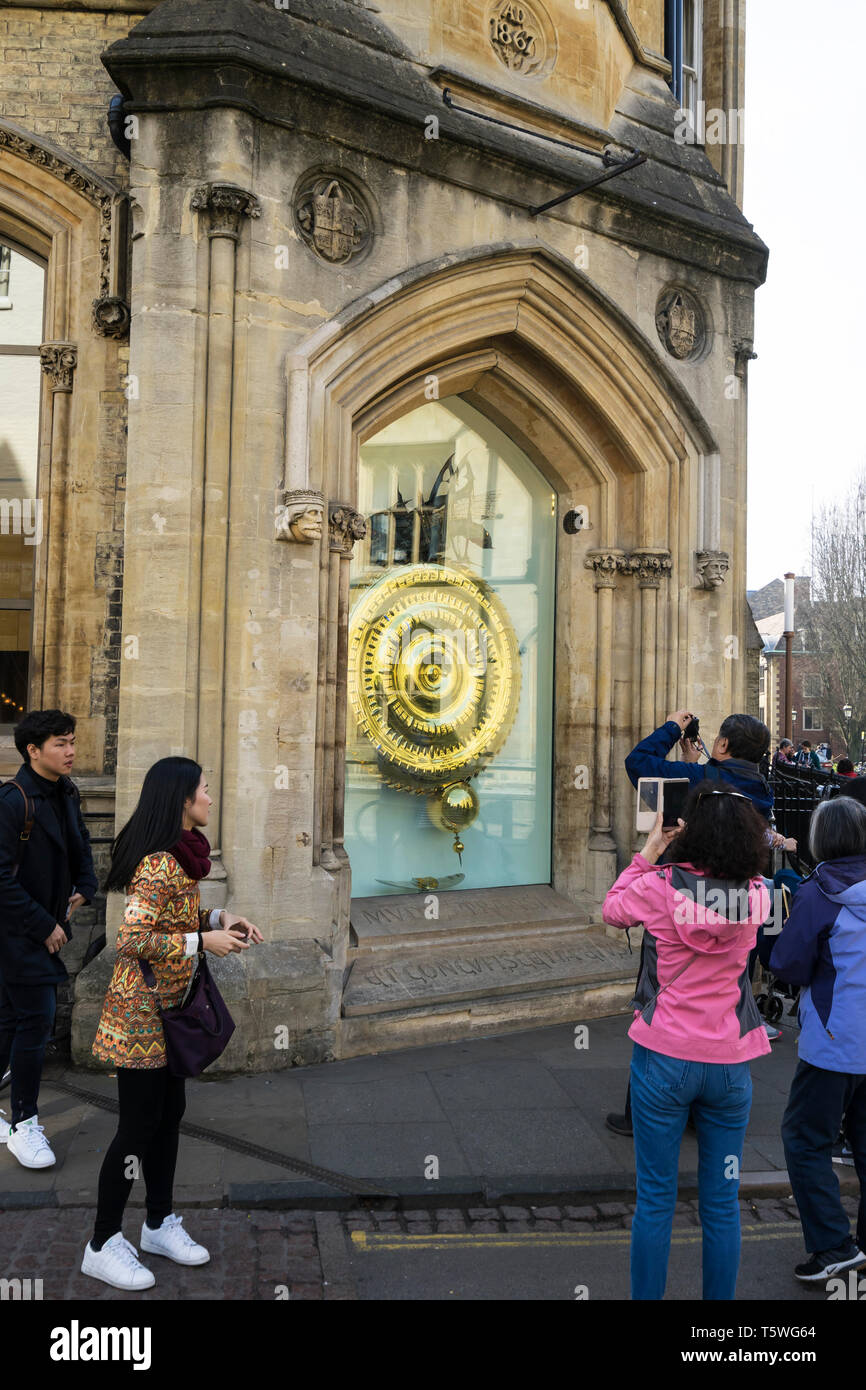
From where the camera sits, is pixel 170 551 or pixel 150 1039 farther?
pixel 170 551

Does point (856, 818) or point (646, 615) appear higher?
point (646, 615)

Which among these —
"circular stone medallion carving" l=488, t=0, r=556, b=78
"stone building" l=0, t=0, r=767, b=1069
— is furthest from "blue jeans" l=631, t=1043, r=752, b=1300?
"circular stone medallion carving" l=488, t=0, r=556, b=78

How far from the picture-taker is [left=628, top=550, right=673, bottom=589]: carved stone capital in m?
7.79

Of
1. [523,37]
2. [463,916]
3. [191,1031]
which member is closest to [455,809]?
[463,916]

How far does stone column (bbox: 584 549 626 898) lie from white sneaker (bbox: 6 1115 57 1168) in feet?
14.6

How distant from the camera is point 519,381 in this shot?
759 centimetres

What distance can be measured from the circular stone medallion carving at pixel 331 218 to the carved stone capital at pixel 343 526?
1488 mm

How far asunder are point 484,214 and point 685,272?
197 cm

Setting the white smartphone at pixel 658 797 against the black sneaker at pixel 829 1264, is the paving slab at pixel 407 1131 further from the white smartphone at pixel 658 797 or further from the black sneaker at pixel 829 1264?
the white smartphone at pixel 658 797

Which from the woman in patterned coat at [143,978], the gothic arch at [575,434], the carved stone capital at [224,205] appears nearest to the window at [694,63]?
the gothic arch at [575,434]

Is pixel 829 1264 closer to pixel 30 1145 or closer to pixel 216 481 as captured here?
pixel 30 1145

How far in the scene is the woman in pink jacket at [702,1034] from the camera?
2871 mm

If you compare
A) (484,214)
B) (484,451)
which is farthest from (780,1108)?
(484,214)
